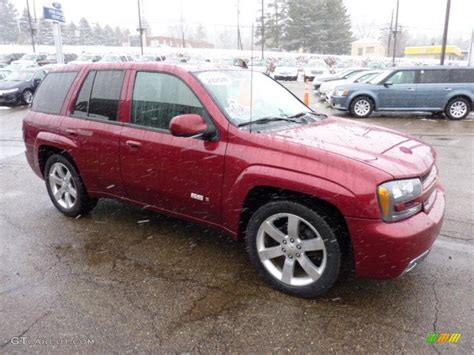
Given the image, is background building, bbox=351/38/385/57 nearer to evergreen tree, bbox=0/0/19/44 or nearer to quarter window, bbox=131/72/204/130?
evergreen tree, bbox=0/0/19/44

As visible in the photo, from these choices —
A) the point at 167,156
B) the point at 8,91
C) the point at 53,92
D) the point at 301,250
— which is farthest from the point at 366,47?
the point at 301,250

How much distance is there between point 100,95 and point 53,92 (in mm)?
905

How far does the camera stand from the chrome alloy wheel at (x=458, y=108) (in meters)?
12.7

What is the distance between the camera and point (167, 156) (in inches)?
140

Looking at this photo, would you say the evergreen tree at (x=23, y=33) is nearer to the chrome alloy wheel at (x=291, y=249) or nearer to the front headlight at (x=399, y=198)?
the chrome alloy wheel at (x=291, y=249)

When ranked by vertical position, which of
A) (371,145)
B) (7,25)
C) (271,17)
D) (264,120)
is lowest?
(371,145)

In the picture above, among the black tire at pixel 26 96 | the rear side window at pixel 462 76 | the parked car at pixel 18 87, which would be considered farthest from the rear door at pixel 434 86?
the black tire at pixel 26 96

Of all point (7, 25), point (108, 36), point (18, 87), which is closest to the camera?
point (18, 87)

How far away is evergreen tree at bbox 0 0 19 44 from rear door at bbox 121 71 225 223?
90324 mm

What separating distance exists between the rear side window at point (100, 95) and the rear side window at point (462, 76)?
11.7 m

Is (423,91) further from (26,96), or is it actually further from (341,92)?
(26,96)

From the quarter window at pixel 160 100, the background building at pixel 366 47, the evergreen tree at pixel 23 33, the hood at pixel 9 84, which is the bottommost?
the hood at pixel 9 84

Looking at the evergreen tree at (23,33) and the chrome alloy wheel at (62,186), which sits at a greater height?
the evergreen tree at (23,33)

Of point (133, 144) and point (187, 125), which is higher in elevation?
point (187, 125)
